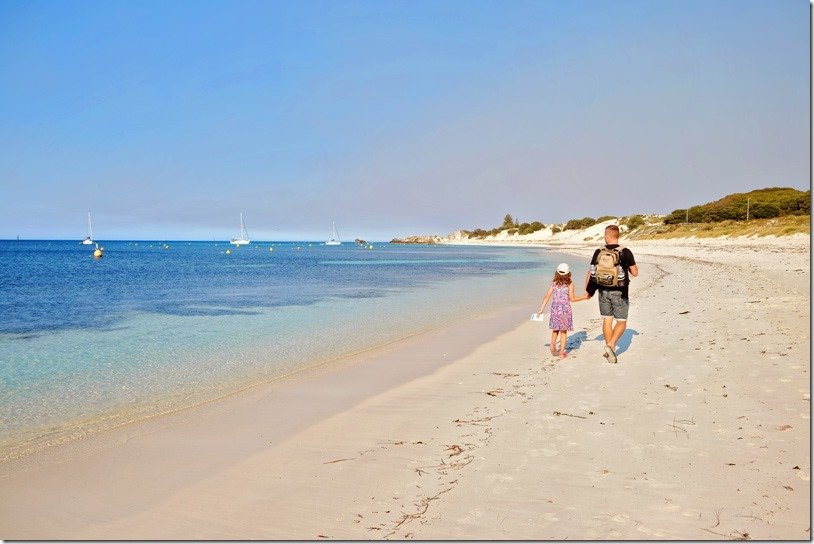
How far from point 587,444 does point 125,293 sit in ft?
103

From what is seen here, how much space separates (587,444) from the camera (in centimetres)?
581

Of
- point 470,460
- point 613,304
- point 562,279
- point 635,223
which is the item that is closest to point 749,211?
point 635,223

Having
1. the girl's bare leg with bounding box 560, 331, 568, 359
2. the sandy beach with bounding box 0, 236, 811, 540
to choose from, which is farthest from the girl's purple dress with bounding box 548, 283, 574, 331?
the sandy beach with bounding box 0, 236, 811, 540

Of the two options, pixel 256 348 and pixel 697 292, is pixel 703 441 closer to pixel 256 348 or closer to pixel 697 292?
pixel 256 348

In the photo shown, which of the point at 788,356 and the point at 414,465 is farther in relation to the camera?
the point at 788,356

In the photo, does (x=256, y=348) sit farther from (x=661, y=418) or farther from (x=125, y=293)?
(x=125, y=293)

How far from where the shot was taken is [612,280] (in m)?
9.50

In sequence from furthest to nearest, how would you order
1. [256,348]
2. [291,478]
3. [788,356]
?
A: [256,348], [788,356], [291,478]

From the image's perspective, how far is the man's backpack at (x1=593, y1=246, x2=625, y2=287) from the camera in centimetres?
947

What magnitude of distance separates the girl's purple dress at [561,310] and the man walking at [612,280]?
899 mm

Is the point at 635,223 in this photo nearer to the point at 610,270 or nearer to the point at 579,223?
the point at 579,223

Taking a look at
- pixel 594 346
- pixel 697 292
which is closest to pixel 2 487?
pixel 594 346

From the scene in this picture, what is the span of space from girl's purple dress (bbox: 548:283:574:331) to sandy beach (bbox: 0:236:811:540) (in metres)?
0.72

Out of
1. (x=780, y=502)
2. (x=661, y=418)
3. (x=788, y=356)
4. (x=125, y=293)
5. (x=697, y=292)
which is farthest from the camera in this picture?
(x=125, y=293)
